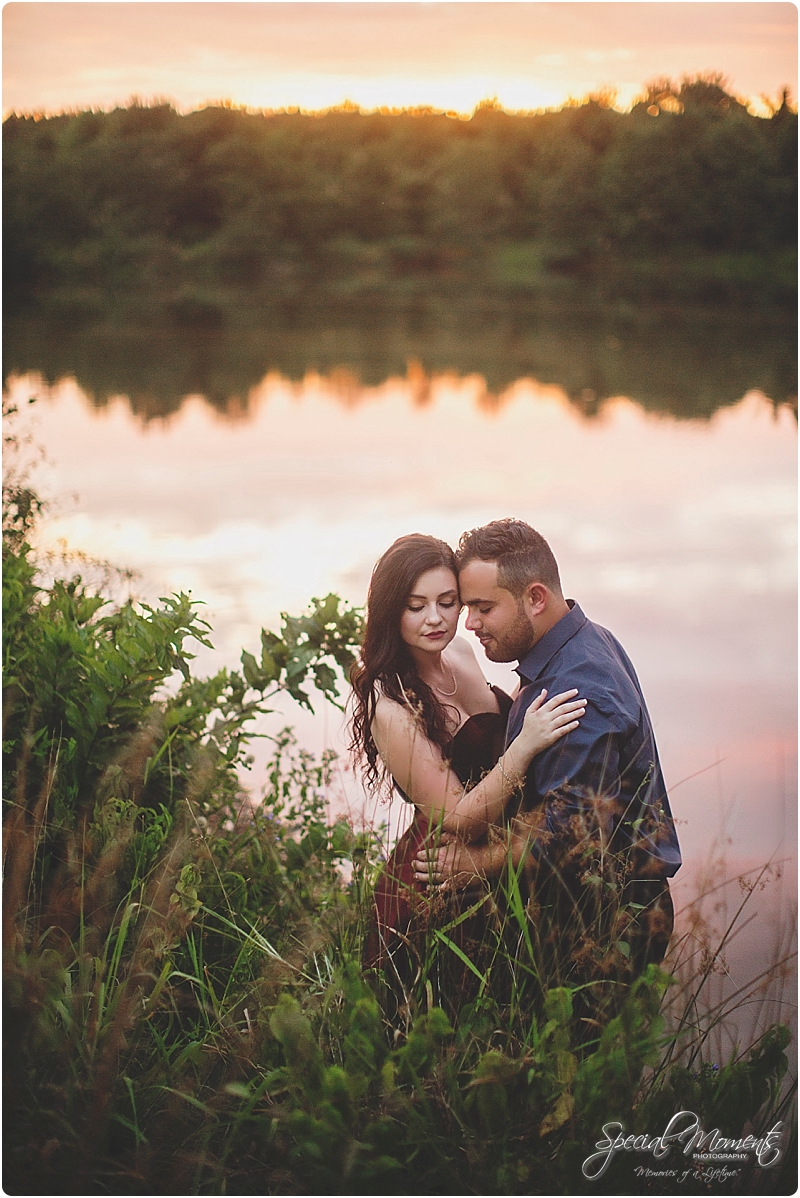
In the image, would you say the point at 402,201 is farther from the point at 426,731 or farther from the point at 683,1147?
the point at 683,1147

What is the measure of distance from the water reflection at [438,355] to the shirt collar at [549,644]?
1664 cm

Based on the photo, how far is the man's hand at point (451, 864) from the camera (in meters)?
2.76

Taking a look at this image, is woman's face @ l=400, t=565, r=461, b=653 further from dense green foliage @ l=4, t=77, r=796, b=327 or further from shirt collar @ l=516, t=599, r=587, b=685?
dense green foliage @ l=4, t=77, r=796, b=327

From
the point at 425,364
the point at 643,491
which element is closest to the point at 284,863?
the point at 643,491

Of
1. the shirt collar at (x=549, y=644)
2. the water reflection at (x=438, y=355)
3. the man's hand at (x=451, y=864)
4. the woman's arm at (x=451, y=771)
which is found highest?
the water reflection at (x=438, y=355)

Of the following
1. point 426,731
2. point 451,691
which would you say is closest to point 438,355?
point 451,691

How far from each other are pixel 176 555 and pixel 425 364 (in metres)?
17.8

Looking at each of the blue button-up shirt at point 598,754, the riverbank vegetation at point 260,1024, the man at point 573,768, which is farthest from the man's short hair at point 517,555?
the riverbank vegetation at point 260,1024

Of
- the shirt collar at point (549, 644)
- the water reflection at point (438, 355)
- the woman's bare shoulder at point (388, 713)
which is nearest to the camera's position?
the shirt collar at point (549, 644)

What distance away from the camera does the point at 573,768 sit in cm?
265

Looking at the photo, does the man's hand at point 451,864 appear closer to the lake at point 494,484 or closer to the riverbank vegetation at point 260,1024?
the riverbank vegetation at point 260,1024

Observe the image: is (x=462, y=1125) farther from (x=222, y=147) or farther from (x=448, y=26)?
(x=222, y=147)

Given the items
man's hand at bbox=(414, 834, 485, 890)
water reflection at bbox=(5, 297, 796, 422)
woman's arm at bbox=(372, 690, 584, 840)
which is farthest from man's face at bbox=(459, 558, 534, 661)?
water reflection at bbox=(5, 297, 796, 422)

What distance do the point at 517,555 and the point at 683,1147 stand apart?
146 centimetres
